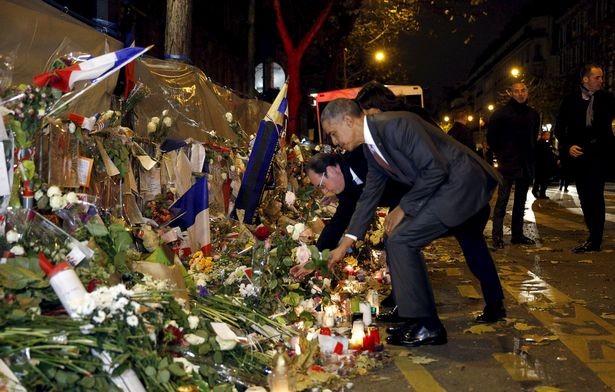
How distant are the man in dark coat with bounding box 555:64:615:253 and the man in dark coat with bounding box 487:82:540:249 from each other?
2.41 feet

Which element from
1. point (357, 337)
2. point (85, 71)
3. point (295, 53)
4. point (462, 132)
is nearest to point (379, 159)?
point (357, 337)

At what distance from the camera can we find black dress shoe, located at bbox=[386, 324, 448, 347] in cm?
517

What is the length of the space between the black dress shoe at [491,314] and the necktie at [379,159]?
1444 millimetres

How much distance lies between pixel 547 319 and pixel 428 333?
1.22 meters

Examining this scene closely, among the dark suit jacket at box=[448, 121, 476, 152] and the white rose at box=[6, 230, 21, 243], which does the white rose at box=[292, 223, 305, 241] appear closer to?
the white rose at box=[6, 230, 21, 243]

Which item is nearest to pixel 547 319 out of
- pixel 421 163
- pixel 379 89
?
pixel 421 163

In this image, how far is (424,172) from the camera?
4.93m

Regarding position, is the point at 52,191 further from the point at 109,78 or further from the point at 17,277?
the point at 109,78

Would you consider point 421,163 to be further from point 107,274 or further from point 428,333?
point 107,274

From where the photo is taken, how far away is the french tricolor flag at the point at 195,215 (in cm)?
676

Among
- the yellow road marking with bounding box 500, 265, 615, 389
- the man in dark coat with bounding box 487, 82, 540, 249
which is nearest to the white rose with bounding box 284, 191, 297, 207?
the yellow road marking with bounding box 500, 265, 615, 389

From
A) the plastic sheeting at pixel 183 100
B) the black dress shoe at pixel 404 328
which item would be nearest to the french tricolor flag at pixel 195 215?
the plastic sheeting at pixel 183 100

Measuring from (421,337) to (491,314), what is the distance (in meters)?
0.88

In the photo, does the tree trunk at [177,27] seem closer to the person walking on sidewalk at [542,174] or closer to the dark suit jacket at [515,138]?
the dark suit jacket at [515,138]
